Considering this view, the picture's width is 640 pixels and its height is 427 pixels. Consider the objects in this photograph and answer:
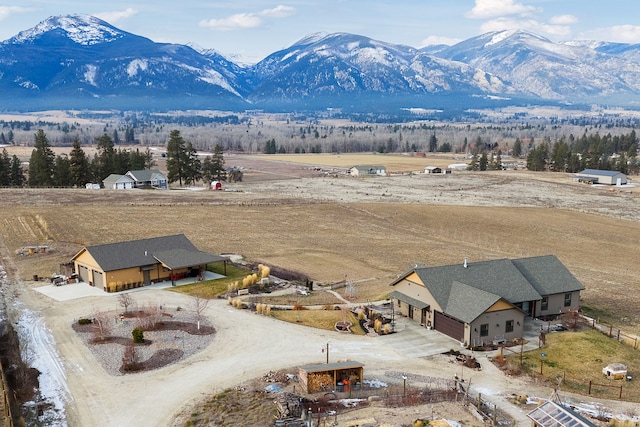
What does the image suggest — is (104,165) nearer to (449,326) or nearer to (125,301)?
(125,301)

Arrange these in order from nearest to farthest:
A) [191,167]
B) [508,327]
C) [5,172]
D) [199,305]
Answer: [508,327]
[199,305]
[5,172]
[191,167]

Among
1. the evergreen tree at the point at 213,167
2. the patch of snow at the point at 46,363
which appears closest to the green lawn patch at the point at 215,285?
the patch of snow at the point at 46,363

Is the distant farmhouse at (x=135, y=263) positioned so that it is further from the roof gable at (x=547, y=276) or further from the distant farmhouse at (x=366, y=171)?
the distant farmhouse at (x=366, y=171)

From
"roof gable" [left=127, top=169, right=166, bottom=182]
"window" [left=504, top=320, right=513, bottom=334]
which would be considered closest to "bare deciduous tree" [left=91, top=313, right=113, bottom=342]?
"window" [left=504, top=320, right=513, bottom=334]

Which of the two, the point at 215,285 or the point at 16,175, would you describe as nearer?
the point at 215,285

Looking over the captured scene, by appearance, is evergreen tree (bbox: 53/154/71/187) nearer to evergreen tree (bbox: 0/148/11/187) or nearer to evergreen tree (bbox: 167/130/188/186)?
evergreen tree (bbox: 0/148/11/187)

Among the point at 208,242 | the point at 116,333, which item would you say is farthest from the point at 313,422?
the point at 208,242

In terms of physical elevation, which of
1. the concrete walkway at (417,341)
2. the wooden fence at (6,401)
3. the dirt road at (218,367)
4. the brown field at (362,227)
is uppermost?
the wooden fence at (6,401)

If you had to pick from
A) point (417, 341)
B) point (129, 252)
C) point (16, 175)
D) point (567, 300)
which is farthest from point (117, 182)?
point (567, 300)
